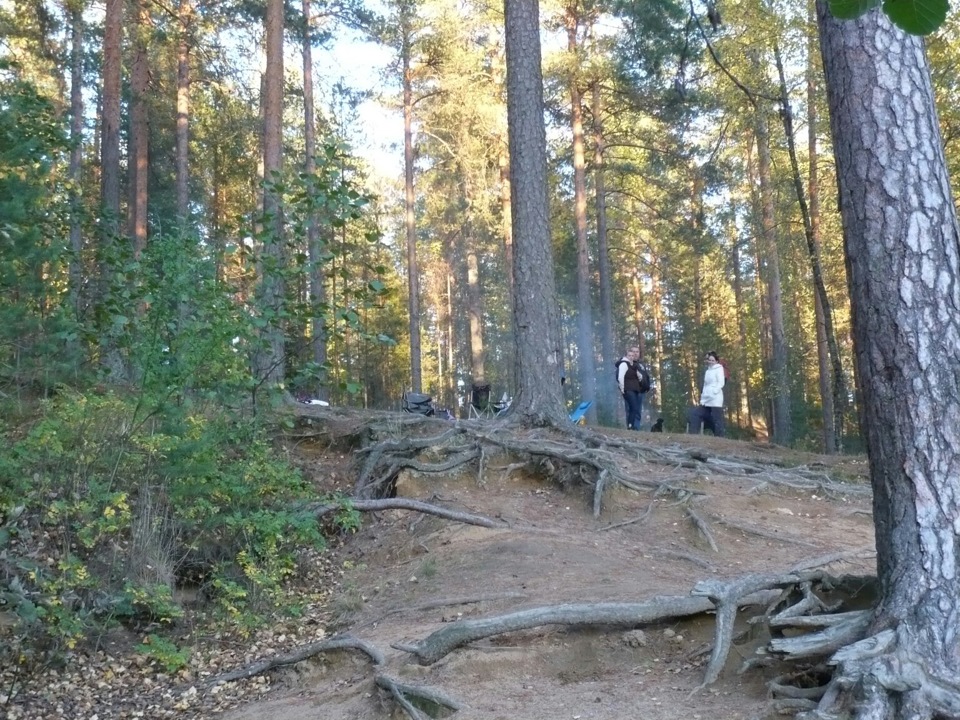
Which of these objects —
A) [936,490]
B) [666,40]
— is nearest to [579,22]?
[666,40]

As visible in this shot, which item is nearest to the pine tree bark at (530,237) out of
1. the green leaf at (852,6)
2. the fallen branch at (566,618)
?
the fallen branch at (566,618)

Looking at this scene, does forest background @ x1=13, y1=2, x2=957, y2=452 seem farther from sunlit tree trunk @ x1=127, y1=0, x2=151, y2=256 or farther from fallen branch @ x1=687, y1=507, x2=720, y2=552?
fallen branch @ x1=687, y1=507, x2=720, y2=552

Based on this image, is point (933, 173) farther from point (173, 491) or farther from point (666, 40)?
point (666, 40)

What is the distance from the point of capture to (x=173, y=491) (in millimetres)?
6672

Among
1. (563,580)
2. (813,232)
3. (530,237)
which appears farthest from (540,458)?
(813,232)

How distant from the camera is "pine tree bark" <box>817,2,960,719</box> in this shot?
134 inches

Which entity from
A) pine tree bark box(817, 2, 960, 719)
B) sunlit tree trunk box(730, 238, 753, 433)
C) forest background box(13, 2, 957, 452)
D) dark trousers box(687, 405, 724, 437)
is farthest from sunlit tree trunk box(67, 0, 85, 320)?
sunlit tree trunk box(730, 238, 753, 433)

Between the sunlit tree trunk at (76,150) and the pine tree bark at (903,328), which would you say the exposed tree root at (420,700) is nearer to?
the pine tree bark at (903,328)

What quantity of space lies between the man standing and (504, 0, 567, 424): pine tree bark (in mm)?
4799

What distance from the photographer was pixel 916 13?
3.75 ft

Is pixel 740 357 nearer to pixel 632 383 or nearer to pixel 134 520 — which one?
pixel 632 383

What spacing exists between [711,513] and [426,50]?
762 inches

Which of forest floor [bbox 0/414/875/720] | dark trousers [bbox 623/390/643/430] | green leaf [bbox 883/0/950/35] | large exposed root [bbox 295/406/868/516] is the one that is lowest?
forest floor [bbox 0/414/875/720]

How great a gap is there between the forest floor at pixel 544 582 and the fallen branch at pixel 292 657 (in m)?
0.05
